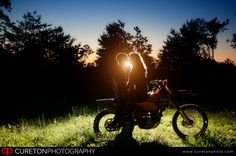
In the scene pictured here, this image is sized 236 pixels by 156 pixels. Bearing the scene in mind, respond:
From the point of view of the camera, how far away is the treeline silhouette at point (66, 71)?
88.2ft

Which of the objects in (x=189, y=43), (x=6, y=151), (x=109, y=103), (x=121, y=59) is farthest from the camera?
(x=189, y=43)

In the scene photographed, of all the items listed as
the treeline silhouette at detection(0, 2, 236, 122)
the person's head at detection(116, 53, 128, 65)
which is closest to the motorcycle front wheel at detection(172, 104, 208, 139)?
the person's head at detection(116, 53, 128, 65)

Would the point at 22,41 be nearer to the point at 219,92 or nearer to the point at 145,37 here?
the point at 145,37

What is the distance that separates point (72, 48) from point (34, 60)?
18.3 ft

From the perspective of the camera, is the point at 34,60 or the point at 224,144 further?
the point at 34,60

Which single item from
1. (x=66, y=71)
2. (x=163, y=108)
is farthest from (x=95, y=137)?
(x=66, y=71)

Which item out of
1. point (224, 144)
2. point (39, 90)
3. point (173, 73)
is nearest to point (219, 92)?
point (173, 73)

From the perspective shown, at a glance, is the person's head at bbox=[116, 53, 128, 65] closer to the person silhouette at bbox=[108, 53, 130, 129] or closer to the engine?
the person silhouette at bbox=[108, 53, 130, 129]

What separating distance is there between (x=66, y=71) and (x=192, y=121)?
90.5 ft

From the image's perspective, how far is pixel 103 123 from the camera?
28.3ft

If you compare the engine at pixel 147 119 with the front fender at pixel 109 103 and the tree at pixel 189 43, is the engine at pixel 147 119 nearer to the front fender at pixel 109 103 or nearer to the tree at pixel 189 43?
the front fender at pixel 109 103

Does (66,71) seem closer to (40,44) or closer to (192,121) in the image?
(40,44)

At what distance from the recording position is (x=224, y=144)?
7.05 m

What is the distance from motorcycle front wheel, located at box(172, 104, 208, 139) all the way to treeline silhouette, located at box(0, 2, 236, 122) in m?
14.4
